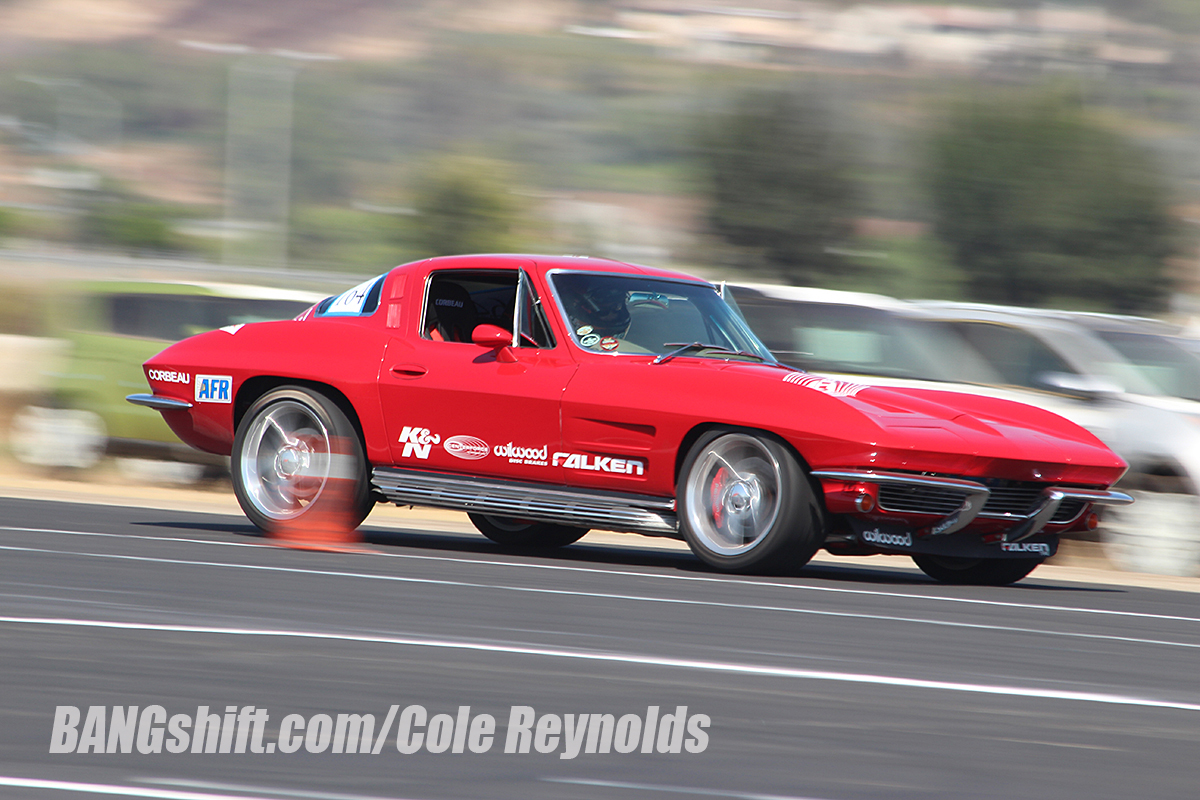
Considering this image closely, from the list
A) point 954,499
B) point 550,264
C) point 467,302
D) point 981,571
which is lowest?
point 981,571

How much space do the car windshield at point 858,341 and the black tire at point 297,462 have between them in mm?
4543

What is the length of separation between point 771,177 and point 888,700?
4695cm

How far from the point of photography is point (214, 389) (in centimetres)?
921

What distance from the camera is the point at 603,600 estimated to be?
6.65 m

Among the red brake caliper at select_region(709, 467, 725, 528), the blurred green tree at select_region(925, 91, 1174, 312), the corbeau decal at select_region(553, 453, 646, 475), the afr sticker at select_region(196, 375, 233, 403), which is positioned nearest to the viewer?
the red brake caliper at select_region(709, 467, 725, 528)

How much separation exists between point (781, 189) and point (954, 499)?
144 feet

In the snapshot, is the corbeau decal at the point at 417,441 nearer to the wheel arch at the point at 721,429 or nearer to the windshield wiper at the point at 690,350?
the windshield wiper at the point at 690,350

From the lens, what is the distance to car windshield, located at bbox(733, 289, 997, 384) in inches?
480

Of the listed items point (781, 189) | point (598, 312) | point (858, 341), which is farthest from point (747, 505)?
point (781, 189)

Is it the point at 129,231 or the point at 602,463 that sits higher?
the point at 602,463

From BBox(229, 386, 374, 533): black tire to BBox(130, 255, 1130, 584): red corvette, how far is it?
0.01m

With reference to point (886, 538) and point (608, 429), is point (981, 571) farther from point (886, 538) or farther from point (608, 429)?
point (608, 429)

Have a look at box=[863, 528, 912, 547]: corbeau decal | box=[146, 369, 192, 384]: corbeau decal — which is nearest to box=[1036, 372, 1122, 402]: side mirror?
box=[863, 528, 912, 547]: corbeau decal

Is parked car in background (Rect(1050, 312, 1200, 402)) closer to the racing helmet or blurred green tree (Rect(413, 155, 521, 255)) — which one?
the racing helmet
